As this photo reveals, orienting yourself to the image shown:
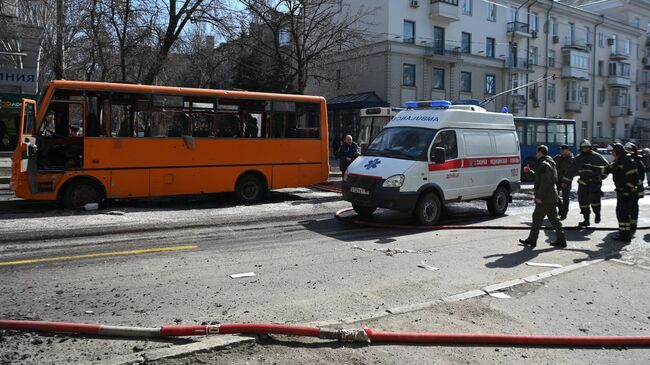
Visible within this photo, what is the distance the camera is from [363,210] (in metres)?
11.6

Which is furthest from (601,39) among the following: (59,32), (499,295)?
(499,295)

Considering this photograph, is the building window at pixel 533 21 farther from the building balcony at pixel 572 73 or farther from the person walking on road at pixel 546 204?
the person walking on road at pixel 546 204

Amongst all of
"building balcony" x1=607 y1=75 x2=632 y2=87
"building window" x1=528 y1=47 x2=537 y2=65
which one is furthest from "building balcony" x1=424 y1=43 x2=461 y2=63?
"building balcony" x1=607 y1=75 x2=632 y2=87

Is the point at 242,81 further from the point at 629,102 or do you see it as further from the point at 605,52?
the point at 629,102

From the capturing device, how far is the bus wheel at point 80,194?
11.8 meters

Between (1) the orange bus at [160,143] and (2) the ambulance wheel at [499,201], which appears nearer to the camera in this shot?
(1) the orange bus at [160,143]

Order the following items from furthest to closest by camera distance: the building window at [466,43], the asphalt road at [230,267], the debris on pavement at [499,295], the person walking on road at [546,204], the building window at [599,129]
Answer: the building window at [599,129] < the building window at [466,43] < the person walking on road at [546,204] < the debris on pavement at [499,295] < the asphalt road at [230,267]

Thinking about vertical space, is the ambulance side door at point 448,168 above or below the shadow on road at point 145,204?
above

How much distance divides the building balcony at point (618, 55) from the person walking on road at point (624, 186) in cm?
6125

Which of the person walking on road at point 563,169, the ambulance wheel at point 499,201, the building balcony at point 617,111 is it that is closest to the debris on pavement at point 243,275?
the ambulance wheel at point 499,201

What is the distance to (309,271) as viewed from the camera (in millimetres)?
7086

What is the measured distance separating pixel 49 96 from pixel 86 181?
6.55ft

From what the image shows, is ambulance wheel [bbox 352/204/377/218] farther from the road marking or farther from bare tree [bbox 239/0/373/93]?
bare tree [bbox 239/0/373/93]

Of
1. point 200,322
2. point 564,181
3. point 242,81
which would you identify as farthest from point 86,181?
point 242,81
